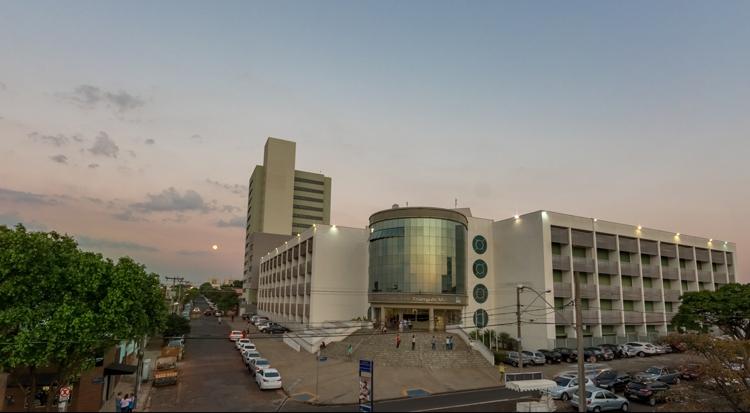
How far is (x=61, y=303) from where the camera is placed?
89.0 feet

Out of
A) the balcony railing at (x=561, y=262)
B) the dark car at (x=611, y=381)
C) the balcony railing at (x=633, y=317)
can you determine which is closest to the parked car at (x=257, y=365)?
the dark car at (x=611, y=381)

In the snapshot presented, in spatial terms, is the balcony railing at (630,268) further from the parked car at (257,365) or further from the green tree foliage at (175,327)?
the green tree foliage at (175,327)

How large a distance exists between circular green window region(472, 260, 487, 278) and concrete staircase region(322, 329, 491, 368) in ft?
47.1

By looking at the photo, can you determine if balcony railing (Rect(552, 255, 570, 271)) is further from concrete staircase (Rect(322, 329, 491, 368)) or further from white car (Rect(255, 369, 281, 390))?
white car (Rect(255, 369, 281, 390))

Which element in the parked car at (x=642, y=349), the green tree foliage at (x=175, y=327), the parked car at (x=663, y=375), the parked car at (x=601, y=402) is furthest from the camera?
the green tree foliage at (x=175, y=327)

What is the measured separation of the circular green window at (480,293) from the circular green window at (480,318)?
146 centimetres

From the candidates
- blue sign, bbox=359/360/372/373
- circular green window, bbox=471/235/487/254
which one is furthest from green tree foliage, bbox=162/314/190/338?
circular green window, bbox=471/235/487/254

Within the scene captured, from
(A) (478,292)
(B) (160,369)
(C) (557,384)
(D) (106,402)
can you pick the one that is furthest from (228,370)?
(A) (478,292)

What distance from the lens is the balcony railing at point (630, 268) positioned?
66.2 m

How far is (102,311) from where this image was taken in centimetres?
2780

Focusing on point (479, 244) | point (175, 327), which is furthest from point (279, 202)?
point (479, 244)

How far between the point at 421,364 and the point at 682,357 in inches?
1353

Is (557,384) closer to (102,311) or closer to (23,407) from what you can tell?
(102,311)

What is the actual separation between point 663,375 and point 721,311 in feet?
67.9
